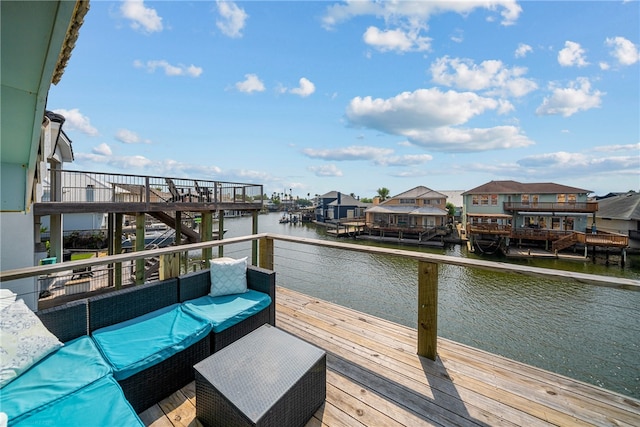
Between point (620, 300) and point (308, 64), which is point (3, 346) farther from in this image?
point (620, 300)

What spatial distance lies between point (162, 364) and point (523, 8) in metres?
8.37

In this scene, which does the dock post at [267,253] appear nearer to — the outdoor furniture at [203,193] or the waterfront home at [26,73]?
the waterfront home at [26,73]

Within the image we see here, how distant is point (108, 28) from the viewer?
3613 millimetres

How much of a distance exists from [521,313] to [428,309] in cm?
751

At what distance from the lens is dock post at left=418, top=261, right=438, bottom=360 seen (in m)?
2.00

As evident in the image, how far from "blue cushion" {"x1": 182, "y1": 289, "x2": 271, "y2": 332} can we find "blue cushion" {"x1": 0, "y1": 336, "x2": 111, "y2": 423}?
25.7 inches

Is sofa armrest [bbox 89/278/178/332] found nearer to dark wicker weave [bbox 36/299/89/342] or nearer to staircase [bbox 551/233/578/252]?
dark wicker weave [bbox 36/299/89/342]

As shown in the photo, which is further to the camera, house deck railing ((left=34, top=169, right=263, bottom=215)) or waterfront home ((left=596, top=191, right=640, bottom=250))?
waterfront home ((left=596, top=191, right=640, bottom=250))

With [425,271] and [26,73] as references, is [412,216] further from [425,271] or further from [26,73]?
[26,73]

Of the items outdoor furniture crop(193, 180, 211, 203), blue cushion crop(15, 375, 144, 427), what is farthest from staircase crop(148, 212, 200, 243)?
blue cushion crop(15, 375, 144, 427)

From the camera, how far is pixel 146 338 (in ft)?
5.45

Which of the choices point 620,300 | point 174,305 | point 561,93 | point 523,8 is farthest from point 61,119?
point 620,300

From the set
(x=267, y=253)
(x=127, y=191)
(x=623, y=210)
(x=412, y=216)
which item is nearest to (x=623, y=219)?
(x=623, y=210)

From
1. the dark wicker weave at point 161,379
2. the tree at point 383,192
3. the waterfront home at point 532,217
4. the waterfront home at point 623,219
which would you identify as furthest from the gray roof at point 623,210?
the dark wicker weave at point 161,379
